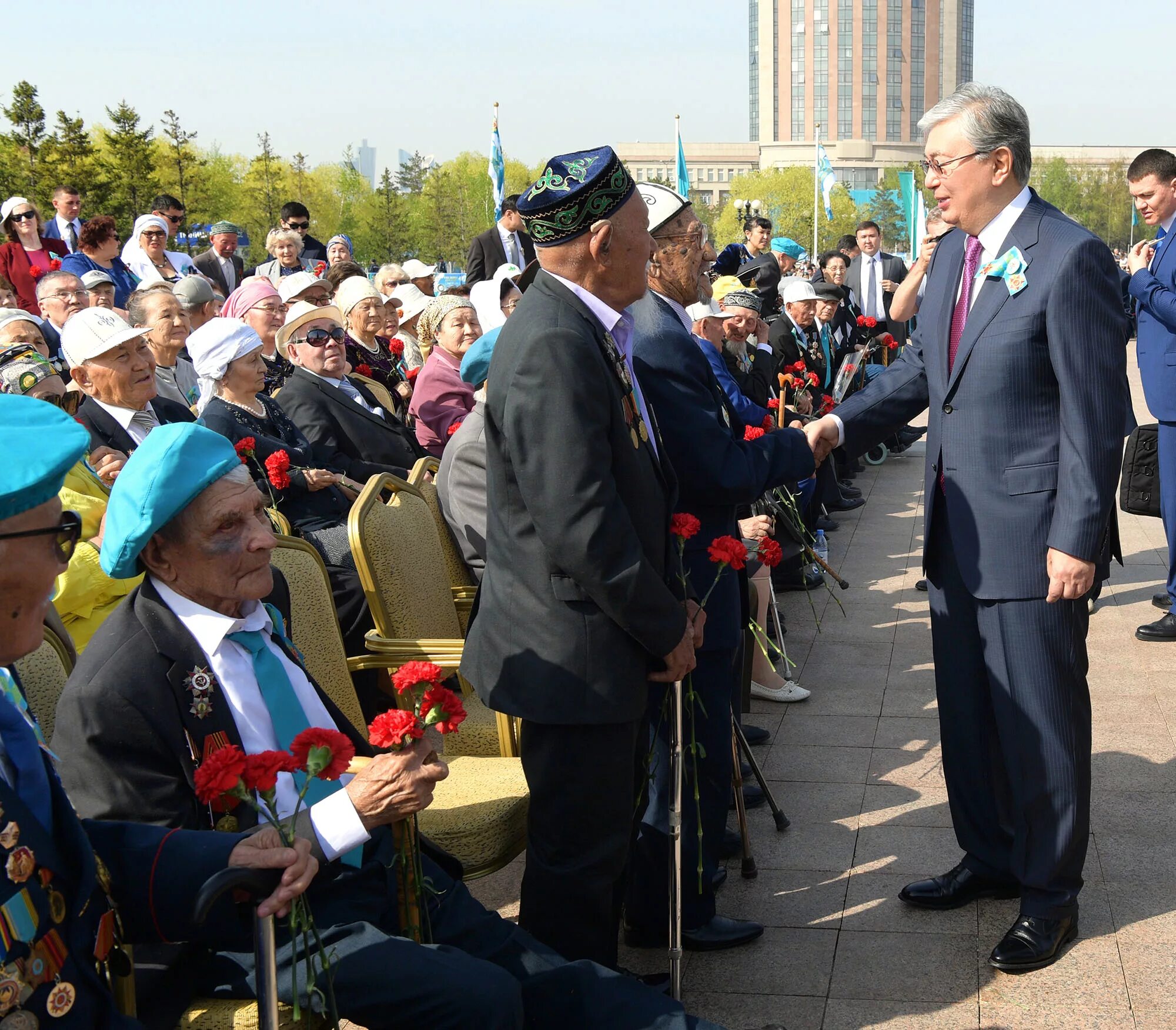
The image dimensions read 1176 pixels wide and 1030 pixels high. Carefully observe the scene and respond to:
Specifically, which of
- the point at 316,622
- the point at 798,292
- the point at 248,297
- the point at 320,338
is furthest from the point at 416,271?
the point at 316,622

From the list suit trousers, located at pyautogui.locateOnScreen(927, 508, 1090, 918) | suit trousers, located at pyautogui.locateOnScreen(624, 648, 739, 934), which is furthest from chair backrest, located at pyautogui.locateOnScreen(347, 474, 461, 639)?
suit trousers, located at pyautogui.locateOnScreen(927, 508, 1090, 918)

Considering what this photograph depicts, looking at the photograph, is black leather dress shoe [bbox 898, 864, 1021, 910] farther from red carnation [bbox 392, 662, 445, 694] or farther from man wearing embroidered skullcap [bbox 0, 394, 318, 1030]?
man wearing embroidered skullcap [bbox 0, 394, 318, 1030]

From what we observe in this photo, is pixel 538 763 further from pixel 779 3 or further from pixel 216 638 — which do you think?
pixel 779 3

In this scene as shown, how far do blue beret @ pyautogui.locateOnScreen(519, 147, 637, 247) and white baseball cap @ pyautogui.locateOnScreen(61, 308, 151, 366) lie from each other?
2890mm

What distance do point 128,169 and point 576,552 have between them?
26.0 m

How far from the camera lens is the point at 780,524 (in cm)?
642

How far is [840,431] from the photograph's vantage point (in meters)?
3.83

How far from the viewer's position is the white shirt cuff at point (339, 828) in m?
2.20

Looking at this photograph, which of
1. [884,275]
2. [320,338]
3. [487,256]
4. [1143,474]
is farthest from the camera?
[884,275]

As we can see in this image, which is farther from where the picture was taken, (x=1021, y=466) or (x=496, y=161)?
(x=496, y=161)

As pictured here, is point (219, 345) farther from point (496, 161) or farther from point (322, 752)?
point (496, 161)

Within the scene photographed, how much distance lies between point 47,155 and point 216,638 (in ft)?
75.5

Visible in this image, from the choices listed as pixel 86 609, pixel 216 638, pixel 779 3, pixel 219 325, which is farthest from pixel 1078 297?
pixel 779 3

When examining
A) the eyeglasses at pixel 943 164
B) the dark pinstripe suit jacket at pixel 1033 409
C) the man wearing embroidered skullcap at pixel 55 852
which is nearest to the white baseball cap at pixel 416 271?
the eyeglasses at pixel 943 164
